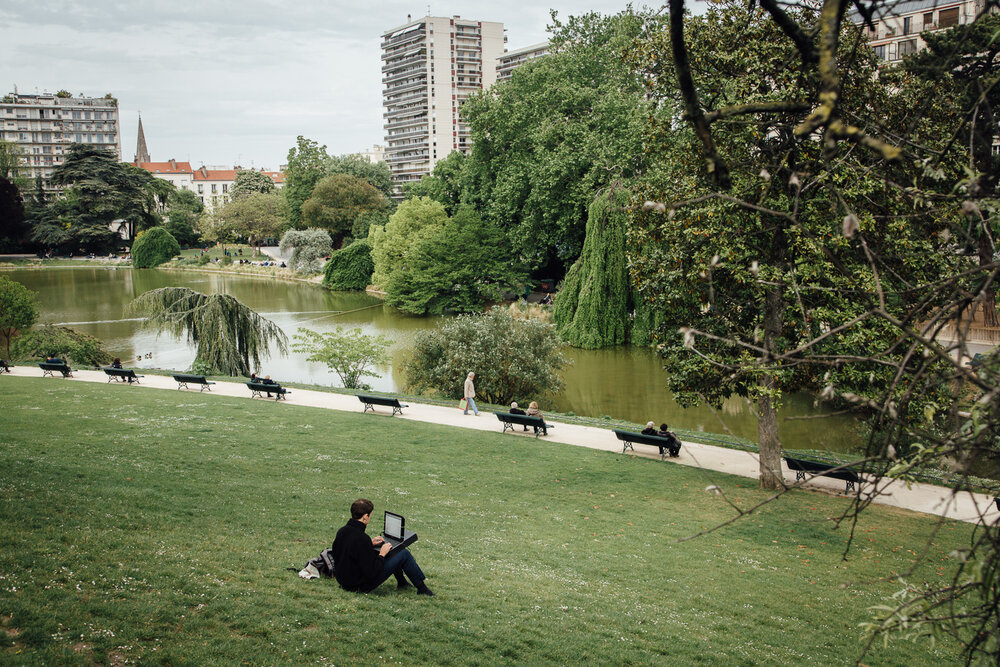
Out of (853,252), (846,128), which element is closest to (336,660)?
(846,128)

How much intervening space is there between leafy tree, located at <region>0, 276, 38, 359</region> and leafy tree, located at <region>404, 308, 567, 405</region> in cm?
1707

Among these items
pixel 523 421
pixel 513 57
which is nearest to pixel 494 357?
pixel 523 421

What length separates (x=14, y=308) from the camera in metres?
26.8

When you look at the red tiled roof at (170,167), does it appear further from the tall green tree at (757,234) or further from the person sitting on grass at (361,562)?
the person sitting on grass at (361,562)

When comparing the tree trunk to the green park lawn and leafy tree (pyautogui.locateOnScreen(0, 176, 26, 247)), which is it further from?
Result: leafy tree (pyautogui.locateOnScreen(0, 176, 26, 247))

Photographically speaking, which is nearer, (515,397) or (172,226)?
(515,397)

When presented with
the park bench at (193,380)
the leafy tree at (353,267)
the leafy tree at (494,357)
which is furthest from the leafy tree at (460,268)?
the park bench at (193,380)

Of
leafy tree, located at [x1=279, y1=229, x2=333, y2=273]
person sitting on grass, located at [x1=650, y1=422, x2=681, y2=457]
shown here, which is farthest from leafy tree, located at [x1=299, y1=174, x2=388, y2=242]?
person sitting on grass, located at [x1=650, y1=422, x2=681, y2=457]

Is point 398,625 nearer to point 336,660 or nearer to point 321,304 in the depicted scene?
point 336,660

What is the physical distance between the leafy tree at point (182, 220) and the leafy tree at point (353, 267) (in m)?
39.9

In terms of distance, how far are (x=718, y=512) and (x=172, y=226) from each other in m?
91.7

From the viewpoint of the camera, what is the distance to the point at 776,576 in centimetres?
832

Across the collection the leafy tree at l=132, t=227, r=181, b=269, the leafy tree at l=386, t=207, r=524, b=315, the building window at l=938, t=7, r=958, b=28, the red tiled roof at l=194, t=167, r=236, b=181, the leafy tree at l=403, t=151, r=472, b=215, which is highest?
the red tiled roof at l=194, t=167, r=236, b=181

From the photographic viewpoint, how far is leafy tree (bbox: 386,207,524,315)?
43.8 metres
